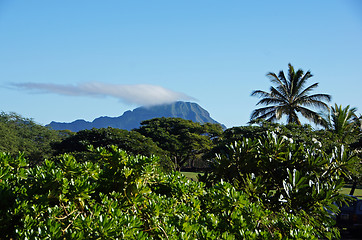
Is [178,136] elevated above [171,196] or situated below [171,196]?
below

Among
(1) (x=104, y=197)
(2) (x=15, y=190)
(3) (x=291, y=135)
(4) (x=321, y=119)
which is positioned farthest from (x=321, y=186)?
(4) (x=321, y=119)

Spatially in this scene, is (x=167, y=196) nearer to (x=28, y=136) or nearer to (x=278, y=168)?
(x=278, y=168)

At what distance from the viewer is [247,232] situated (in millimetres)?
2598

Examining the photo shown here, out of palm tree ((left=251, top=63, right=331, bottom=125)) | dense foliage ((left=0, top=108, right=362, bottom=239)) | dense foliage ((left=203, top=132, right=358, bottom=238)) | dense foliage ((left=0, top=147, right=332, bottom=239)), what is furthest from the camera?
palm tree ((left=251, top=63, right=331, bottom=125))

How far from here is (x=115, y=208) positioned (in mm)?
2629

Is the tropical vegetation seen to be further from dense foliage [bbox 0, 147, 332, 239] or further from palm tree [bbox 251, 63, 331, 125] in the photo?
palm tree [bbox 251, 63, 331, 125]

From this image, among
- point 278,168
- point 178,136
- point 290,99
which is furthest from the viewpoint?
point 178,136

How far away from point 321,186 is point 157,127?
34407 millimetres

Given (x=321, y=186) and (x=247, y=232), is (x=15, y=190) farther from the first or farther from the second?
(x=321, y=186)

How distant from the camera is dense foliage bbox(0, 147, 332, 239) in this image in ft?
7.73

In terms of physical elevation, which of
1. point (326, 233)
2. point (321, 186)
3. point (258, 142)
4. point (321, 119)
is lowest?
point (326, 233)

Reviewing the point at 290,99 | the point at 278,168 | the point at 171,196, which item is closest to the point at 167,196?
the point at 171,196

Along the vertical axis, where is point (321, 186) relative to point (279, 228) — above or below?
above

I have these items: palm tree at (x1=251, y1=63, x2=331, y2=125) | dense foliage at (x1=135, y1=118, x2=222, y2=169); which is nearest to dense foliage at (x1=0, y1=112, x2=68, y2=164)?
dense foliage at (x1=135, y1=118, x2=222, y2=169)
